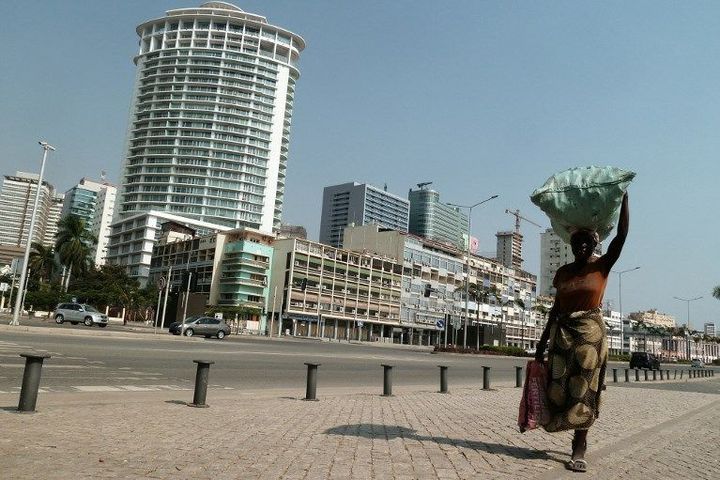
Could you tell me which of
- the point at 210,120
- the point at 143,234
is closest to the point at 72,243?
the point at 143,234

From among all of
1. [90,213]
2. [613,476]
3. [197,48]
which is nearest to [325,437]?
[613,476]

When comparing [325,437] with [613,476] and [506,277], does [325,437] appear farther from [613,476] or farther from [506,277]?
[506,277]

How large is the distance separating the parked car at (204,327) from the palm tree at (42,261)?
52692 millimetres

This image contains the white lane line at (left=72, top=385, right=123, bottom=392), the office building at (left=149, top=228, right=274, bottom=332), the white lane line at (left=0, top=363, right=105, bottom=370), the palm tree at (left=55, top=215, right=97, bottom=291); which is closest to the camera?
the white lane line at (left=72, top=385, right=123, bottom=392)

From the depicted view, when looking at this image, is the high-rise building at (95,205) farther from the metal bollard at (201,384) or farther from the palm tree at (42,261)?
the metal bollard at (201,384)

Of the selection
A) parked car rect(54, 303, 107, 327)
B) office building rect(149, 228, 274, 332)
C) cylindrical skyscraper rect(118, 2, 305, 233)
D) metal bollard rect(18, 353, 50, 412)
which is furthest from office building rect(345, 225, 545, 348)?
metal bollard rect(18, 353, 50, 412)

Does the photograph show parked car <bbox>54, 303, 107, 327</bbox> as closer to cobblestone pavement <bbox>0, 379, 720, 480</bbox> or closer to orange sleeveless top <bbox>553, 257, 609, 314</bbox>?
cobblestone pavement <bbox>0, 379, 720, 480</bbox>

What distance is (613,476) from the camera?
5117 millimetres

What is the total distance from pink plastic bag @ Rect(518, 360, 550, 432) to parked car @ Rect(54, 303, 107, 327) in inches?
1813

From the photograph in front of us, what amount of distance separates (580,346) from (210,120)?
147 metres

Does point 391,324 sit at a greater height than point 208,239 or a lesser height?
lesser

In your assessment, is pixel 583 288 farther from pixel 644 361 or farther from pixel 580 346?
pixel 644 361

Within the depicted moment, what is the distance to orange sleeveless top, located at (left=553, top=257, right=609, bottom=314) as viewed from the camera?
Answer: 535cm

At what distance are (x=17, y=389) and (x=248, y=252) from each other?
83263 mm
